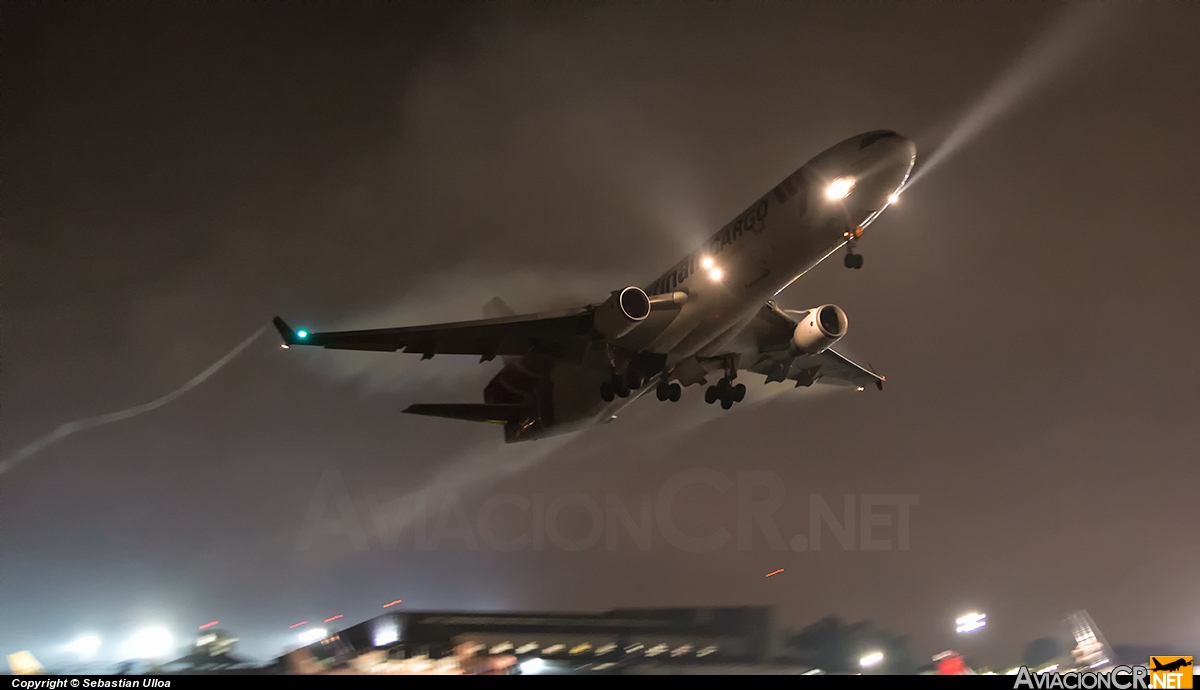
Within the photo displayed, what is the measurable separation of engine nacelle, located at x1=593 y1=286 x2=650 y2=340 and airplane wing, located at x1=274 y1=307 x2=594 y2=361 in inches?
56.9

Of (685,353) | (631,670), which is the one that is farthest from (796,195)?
(631,670)

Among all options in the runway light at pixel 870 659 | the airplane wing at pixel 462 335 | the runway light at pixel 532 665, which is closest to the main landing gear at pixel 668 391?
the airplane wing at pixel 462 335

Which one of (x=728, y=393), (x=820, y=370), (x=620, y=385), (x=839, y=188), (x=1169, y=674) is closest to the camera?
(x=1169, y=674)

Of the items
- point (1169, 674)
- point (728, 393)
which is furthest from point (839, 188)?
point (1169, 674)

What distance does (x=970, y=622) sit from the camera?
26672mm

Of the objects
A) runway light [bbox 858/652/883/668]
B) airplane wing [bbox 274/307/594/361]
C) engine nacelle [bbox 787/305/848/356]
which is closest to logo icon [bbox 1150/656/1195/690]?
engine nacelle [bbox 787/305/848/356]

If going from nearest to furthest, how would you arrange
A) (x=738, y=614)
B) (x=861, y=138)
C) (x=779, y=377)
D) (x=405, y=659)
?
(x=861, y=138), (x=405, y=659), (x=779, y=377), (x=738, y=614)

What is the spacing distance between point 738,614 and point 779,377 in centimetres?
874

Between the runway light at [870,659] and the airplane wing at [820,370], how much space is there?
9.76 metres

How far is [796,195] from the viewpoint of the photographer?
16.3 metres

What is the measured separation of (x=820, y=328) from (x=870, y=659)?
13483mm

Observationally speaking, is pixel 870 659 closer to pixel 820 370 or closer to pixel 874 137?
pixel 820 370

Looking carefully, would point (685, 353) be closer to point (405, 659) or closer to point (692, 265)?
point (692, 265)

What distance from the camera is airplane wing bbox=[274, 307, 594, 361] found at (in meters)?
18.5
